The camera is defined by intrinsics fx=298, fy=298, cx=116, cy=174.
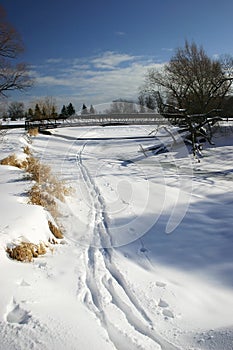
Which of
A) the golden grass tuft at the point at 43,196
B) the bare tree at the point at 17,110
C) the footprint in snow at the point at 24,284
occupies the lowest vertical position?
the footprint in snow at the point at 24,284

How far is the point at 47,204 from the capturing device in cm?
702

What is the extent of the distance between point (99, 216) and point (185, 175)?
674 centimetres

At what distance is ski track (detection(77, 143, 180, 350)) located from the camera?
10.4 feet

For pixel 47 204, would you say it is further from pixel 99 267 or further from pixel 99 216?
pixel 99 267

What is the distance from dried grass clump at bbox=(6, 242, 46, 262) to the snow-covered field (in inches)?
4.5

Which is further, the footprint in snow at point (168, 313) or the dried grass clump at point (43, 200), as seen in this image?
the dried grass clump at point (43, 200)

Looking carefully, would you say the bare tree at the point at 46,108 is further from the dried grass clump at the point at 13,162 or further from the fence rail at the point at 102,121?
the dried grass clump at the point at 13,162

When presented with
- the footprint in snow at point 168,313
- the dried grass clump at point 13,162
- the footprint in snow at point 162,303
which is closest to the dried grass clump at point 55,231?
the footprint in snow at point 162,303

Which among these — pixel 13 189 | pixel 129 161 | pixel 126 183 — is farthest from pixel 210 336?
pixel 129 161

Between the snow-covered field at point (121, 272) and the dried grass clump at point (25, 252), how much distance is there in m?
0.11

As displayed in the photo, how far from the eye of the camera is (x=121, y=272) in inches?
188

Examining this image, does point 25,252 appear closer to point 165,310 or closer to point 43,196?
point 165,310

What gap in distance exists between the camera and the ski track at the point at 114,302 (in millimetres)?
3168

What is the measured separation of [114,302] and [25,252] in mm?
1605
